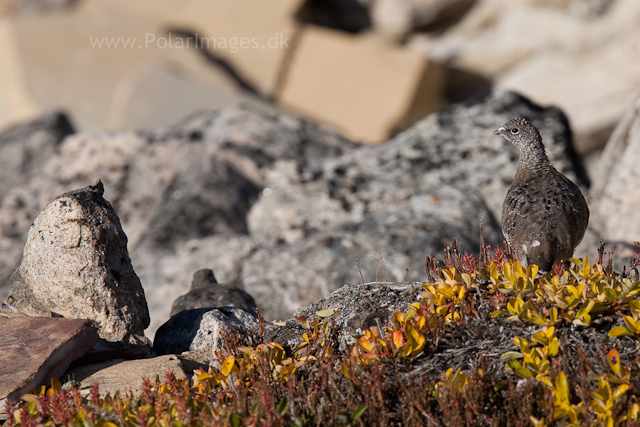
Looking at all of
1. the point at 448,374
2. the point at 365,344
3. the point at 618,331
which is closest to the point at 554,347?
the point at 618,331

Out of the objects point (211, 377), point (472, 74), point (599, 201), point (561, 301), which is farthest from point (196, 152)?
point (472, 74)

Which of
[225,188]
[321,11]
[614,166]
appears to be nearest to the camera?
[614,166]

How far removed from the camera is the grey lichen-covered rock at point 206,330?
5730 mm

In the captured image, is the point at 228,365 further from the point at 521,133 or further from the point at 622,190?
the point at 622,190

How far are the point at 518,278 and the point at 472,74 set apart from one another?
22964mm

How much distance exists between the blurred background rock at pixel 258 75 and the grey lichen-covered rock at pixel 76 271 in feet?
26.3

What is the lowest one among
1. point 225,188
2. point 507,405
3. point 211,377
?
point 225,188

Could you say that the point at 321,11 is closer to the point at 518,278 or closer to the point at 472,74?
the point at 472,74

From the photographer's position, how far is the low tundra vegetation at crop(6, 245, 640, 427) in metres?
3.98

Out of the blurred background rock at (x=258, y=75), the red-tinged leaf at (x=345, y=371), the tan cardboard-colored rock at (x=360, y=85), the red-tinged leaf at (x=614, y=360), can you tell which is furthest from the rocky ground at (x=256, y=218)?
the tan cardboard-colored rock at (x=360, y=85)

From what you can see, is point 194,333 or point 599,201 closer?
point 194,333

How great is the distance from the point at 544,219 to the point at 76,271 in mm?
4465

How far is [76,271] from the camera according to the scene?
227 inches

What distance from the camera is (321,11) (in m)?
29.2
